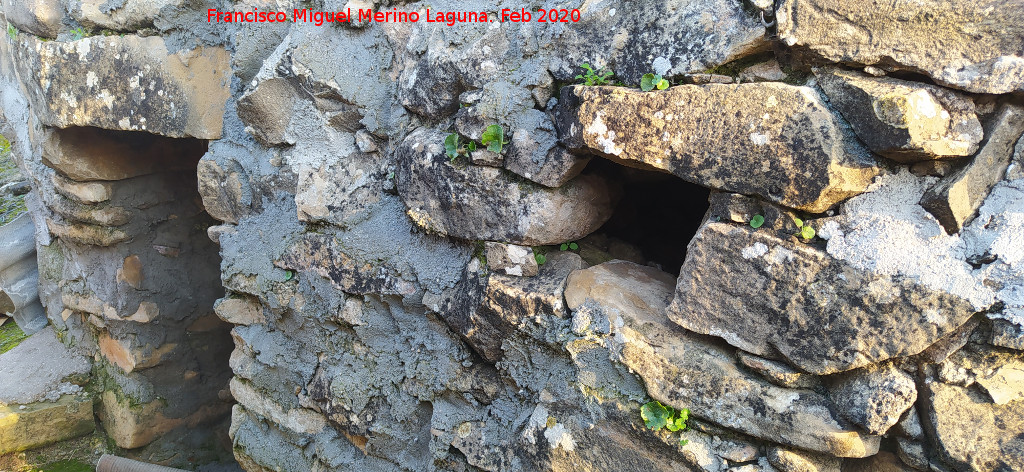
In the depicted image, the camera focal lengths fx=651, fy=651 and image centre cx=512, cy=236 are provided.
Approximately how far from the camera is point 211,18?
1.93 metres

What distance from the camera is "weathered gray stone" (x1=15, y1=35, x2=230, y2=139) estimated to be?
6.24ft

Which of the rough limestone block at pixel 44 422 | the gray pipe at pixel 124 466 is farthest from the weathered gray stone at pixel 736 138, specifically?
the rough limestone block at pixel 44 422

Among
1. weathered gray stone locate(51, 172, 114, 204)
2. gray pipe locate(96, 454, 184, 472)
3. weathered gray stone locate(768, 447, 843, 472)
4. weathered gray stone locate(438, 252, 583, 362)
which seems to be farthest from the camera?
weathered gray stone locate(51, 172, 114, 204)

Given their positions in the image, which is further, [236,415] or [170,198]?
[170,198]

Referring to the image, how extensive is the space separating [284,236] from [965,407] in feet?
5.34

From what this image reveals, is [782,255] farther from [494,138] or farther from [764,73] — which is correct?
[494,138]

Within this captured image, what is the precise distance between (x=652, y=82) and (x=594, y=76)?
0.41 ft

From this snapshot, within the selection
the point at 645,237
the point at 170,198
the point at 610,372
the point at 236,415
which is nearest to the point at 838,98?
the point at 610,372

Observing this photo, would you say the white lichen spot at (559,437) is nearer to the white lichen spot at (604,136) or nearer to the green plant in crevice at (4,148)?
the white lichen spot at (604,136)

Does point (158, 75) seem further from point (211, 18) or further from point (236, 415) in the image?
point (236, 415)

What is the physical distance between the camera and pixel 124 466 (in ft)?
7.32

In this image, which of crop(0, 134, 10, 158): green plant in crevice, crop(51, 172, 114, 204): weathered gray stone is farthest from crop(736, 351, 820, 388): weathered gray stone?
crop(0, 134, 10, 158): green plant in crevice

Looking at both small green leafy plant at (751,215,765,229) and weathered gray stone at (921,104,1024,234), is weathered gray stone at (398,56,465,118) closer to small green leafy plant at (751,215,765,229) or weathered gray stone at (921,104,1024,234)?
small green leafy plant at (751,215,765,229)

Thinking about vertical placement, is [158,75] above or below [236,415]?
above
